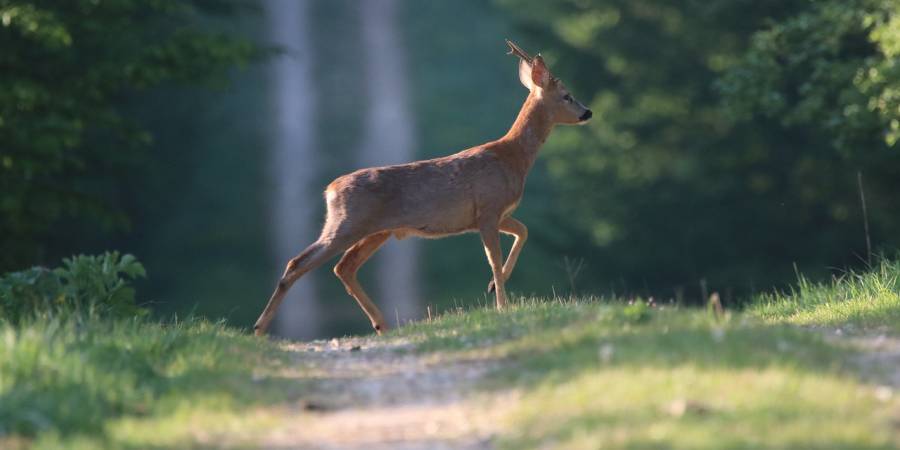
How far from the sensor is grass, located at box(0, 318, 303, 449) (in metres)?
6.19

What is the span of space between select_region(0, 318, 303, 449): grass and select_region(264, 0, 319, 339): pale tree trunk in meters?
16.8

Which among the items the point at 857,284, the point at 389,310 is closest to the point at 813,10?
the point at 857,284

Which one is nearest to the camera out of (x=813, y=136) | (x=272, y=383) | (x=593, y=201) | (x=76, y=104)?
(x=272, y=383)

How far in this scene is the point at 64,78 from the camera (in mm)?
18438

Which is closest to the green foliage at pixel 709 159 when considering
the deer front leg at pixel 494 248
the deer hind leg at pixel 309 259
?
the deer front leg at pixel 494 248

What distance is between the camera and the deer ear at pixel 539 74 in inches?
473

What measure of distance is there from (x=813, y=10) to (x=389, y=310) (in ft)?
42.7

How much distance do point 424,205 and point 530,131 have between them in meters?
1.45

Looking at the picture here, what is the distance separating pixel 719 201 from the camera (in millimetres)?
25422

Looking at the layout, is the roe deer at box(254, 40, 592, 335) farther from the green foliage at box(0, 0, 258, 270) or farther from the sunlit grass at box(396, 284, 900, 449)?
the green foliage at box(0, 0, 258, 270)

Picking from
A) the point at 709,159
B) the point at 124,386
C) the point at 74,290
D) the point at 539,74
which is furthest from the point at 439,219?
the point at 709,159

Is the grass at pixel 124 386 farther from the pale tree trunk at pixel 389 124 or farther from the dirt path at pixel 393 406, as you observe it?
the pale tree trunk at pixel 389 124

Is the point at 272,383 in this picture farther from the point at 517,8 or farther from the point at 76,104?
the point at 517,8

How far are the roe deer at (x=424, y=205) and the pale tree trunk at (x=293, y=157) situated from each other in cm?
1341
